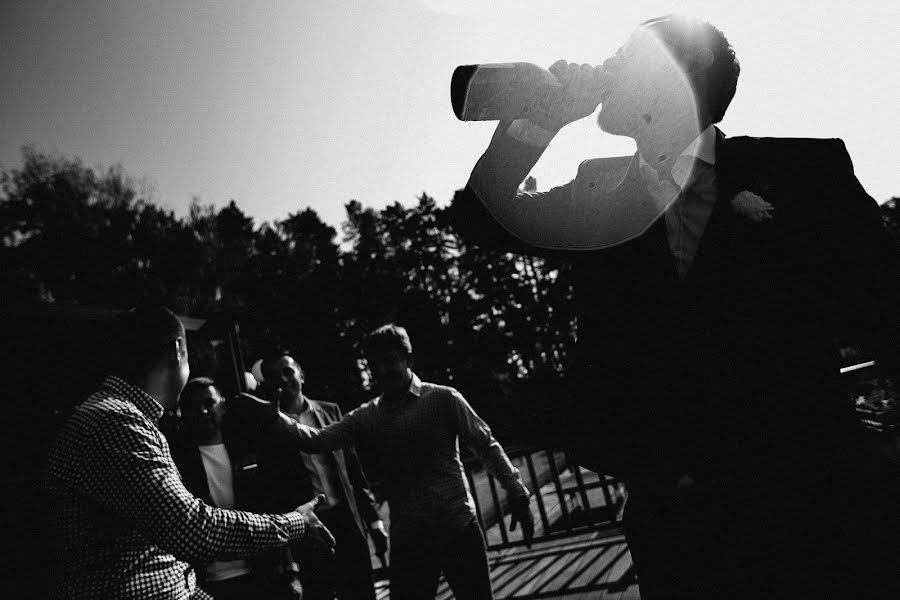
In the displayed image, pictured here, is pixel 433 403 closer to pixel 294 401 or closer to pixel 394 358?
pixel 394 358

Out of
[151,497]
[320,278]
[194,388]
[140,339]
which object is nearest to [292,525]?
[151,497]

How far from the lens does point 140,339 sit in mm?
2242

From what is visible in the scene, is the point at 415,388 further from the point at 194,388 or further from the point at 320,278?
the point at 320,278


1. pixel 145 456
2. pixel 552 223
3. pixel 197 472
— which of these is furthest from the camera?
pixel 197 472

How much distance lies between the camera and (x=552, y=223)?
126cm

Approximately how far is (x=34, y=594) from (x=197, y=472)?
2.76 m

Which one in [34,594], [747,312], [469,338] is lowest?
[34,594]

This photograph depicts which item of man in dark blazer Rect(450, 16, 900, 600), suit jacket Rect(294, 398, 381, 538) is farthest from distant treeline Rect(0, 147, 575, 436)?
man in dark blazer Rect(450, 16, 900, 600)

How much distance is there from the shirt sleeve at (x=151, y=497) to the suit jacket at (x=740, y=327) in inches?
57.2

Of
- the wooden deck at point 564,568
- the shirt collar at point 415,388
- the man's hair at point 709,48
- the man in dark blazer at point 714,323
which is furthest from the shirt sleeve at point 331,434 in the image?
the man's hair at point 709,48

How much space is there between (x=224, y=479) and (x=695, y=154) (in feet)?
14.1

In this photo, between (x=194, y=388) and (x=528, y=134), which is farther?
(x=194, y=388)

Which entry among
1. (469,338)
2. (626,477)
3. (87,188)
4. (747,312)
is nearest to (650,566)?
(626,477)

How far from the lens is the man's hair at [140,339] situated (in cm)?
220
